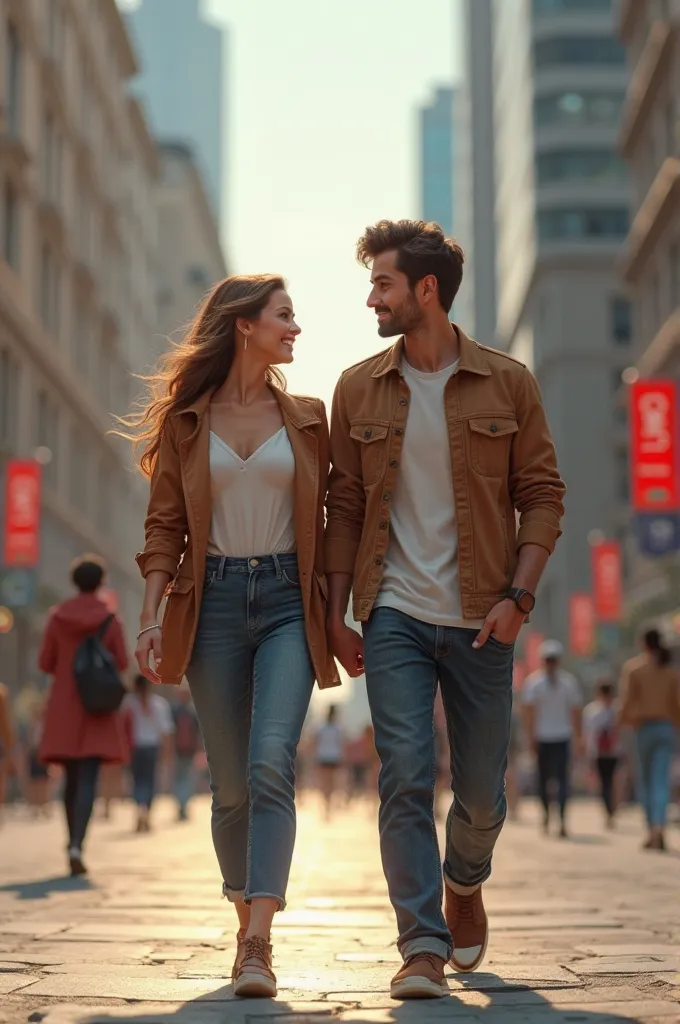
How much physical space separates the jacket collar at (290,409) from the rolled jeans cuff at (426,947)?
1.62m

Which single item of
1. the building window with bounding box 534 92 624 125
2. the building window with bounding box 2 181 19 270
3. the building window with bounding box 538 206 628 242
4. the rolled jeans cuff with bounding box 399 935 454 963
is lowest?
the rolled jeans cuff with bounding box 399 935 454 963

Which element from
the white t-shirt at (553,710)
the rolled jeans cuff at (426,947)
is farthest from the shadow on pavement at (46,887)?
the white t-shirt at (553,710)

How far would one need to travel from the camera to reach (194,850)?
44.4 ft

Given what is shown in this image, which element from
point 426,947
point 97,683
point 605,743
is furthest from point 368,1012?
point 605,743

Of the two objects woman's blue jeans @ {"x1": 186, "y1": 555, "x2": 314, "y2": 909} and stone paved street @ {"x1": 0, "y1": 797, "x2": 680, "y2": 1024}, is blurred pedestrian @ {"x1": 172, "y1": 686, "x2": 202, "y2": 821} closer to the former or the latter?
stone paved street @ {"x1": 0, "y1": 797, "x2": 680, "y2": 1024}

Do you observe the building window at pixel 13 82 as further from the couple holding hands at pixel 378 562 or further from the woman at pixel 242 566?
the couple holding hands at pixel 378 562

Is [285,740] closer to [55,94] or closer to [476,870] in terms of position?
[476,870]

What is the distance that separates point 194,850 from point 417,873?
8854 millimetres

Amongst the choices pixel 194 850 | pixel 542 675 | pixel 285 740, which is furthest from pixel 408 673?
pixel 542 675

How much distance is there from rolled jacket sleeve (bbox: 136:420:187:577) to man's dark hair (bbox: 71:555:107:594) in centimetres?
501

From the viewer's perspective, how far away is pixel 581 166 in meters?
74.4

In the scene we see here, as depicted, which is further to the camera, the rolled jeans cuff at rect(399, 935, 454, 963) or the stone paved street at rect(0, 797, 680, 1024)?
the rolled jeans cuff at rect(399, 935, 454, 963)

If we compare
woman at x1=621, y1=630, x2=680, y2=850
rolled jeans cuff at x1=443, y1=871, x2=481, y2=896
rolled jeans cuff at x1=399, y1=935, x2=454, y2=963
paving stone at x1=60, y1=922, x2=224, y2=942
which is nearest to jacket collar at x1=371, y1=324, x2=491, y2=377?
rolled jeans cuff at x1=443, y1=871, x2=481, y2=896

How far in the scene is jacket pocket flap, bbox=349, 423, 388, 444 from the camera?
17.5 ft
